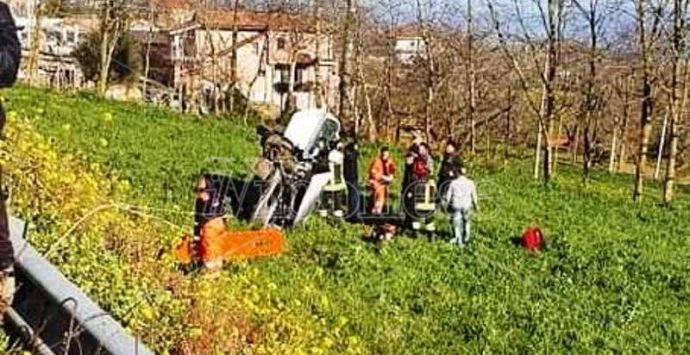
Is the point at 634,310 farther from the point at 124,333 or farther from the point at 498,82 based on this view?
the point at 498,82

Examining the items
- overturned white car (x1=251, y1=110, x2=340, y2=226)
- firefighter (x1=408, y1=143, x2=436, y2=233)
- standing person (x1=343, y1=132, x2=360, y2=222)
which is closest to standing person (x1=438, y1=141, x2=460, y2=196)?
firefighter (x1=408, y1=143, x2=436, y2=233)

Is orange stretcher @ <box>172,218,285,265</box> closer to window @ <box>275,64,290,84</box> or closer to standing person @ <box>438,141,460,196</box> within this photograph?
standing person @ <box>438,141,460,196</box>

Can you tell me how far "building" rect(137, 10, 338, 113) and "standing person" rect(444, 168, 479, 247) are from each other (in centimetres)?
4064

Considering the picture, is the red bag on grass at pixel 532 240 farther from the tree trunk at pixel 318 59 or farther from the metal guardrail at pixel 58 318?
the tree trunk at pixel 318 59

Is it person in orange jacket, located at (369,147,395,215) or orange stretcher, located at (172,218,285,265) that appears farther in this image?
person in orange jacket, located at (369,147,395,215)

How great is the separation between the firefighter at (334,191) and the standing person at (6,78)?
600 inches

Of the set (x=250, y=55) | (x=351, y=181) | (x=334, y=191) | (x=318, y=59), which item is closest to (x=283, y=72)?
(x=250, y=55)

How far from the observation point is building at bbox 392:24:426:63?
6481 centimetres

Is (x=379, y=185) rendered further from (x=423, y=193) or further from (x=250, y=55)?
(x=250, y=55)

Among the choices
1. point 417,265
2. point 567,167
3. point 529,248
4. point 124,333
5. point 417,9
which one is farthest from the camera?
point 567,167

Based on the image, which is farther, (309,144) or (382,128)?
(382,128)

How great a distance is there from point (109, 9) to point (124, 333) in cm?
3952

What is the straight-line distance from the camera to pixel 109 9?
→ 140 feet

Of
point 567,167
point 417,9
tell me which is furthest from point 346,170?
point 567,167
